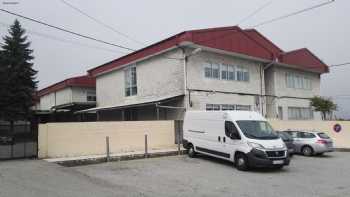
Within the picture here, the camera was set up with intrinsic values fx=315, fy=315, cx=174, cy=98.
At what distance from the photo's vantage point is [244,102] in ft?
80.2

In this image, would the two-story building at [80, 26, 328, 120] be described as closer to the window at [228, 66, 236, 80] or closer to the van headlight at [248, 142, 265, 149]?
the window at [228, 66, 236, 80]

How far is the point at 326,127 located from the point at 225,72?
29.7 ft

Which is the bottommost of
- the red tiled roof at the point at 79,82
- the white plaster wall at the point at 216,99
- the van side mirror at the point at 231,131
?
the van side mirror at the point at 231,131

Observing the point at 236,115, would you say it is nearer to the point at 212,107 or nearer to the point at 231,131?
the point at 231,131

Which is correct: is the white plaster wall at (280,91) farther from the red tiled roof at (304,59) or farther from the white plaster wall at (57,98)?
the white plaster wall at (57,98)

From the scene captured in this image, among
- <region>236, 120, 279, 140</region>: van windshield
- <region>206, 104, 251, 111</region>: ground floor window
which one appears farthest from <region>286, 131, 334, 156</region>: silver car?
<region>236, 120, 279, 140</region>: van windshield

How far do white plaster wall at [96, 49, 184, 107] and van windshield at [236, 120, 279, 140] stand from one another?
7445 mm

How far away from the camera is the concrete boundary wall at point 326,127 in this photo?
77.2 feet

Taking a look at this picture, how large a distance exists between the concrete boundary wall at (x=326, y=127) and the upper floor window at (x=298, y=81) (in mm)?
5942

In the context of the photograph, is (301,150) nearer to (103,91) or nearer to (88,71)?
(103,91)

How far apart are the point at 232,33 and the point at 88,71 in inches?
619

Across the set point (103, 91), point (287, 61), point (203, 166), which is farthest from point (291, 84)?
point (203, 166)

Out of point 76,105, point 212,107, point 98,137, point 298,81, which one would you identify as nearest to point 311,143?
point 212,107

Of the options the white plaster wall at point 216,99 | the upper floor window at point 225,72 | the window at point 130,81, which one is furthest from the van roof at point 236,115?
the window at point 130,81
